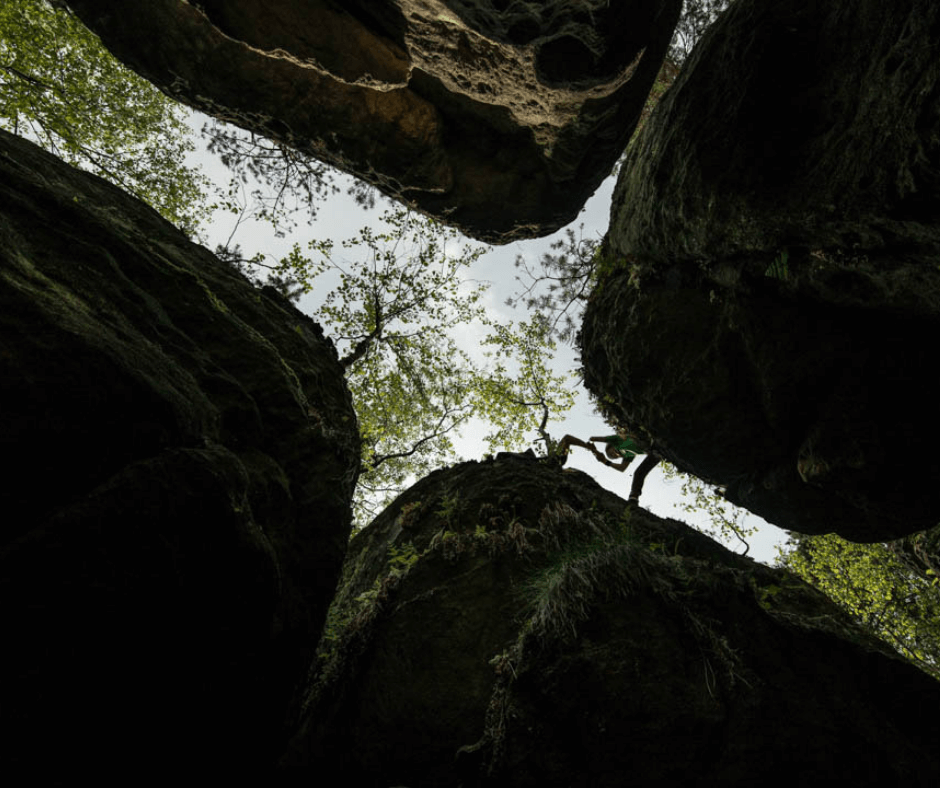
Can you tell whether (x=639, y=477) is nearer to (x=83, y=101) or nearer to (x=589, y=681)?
(x=589, y=681)

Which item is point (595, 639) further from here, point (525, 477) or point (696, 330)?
point (696, 330)

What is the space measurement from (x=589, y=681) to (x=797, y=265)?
5328mm

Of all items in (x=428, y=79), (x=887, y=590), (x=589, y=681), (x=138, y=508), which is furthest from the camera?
(x=887, y=590)

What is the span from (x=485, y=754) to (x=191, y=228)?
14854 millimetres

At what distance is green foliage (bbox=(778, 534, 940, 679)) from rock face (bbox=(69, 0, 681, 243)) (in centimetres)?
1429

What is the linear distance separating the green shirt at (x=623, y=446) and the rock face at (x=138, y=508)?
747 cm

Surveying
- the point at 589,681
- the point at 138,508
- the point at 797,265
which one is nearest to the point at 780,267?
the point at 797,265

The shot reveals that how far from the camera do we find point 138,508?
2768mm

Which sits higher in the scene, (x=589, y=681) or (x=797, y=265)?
(x=797, y=265)

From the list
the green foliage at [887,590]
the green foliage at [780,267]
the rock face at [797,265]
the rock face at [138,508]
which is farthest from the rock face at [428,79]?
the green foliage at [887,590]

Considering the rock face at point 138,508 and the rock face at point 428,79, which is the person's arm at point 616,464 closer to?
the rock face at point 428,79

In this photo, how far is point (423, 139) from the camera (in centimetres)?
782

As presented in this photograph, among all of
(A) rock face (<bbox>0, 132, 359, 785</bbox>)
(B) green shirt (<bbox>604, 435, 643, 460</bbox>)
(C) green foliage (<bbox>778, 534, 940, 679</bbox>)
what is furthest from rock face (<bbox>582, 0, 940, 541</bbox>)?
(C) green foliage (<bbox>778, 534, 940, 679</bbox>)

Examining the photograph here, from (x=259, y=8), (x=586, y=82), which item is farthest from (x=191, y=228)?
(x=586, y=82)
